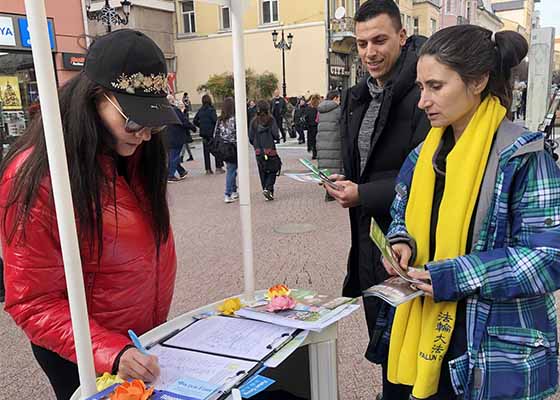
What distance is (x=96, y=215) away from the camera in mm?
1344

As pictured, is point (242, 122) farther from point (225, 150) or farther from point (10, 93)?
point (10, 93)

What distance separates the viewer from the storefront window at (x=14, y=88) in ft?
41.0

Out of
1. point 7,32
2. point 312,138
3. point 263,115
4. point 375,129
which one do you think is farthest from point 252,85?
point 375,129

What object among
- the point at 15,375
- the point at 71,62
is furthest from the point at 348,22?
the point at 15,375

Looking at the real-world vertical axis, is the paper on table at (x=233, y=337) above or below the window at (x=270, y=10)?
below

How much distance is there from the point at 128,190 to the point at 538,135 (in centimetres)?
118

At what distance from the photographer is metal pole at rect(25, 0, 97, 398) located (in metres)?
0.98

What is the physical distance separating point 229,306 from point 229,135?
6975 mm

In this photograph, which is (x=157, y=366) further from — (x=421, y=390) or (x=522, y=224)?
(x=522, y=224)

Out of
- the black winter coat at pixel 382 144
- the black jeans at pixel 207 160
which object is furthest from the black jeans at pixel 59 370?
the black jeans at pixel 207 160

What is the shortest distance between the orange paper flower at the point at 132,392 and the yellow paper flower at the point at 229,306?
54cm

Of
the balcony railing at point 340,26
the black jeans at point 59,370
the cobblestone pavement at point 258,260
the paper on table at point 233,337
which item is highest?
the balcony railing at point 340,26

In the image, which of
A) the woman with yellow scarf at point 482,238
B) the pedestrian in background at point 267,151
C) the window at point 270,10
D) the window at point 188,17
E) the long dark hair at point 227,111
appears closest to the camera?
the woman with yellow scarf at point 482,238

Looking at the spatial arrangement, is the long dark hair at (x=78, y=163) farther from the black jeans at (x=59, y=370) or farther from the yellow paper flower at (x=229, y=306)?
the yellow paper flower at (x=229, y=306)
